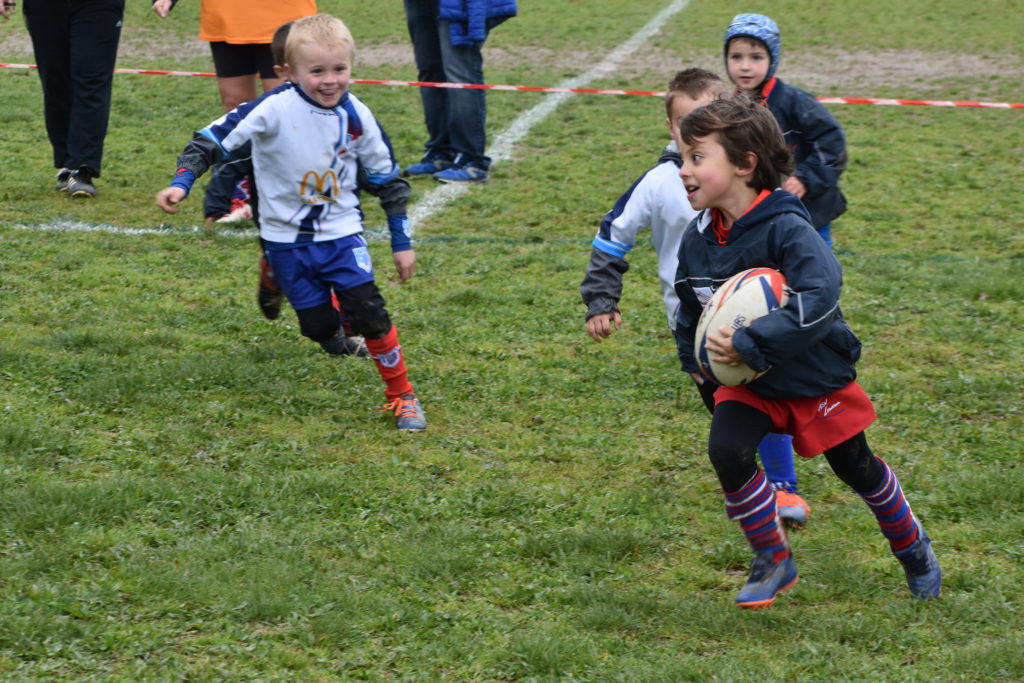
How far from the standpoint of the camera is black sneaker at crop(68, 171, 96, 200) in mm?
8484

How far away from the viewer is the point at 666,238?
4469mm

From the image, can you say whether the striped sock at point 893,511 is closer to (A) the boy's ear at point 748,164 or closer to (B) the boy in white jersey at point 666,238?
(B) the boy in white jersey at point 666,238

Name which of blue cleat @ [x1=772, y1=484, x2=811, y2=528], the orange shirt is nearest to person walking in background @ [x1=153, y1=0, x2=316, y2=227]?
the orange shirt

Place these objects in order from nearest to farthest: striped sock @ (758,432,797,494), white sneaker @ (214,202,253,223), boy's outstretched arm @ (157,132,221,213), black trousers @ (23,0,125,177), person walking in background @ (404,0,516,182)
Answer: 1. striped sock @ (758,432,797,494)
2. boy's outstretched arm @ (157,132,221,213)
3. white sneaker @ (214,202,253,223)
4. black trousers @ (23,0,125,177)
5. person walking in background @ (404,0,516,182)

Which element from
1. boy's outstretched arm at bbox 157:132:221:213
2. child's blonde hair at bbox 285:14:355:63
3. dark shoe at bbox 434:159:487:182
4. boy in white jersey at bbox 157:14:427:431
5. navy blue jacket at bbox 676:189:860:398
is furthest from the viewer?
dark shoe at bbox 434:159:487:182

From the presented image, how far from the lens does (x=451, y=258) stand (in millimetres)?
7570

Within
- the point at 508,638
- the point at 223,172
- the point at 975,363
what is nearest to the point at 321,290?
the point at 223,172

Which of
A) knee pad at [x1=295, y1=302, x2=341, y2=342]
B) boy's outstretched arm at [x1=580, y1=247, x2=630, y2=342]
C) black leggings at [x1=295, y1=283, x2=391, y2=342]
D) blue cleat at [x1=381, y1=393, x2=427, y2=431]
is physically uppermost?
boy's outstretched arm at [x1=580, y1=247, x2=630, y2=342]

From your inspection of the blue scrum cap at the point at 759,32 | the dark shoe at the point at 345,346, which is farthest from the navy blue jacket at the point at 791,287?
the dark shoe at the point at 345,346

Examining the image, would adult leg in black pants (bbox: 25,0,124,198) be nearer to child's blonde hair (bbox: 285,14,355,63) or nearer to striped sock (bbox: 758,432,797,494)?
child's blonde hair (bbox: 285,14,355,63)

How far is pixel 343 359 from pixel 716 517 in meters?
2.17

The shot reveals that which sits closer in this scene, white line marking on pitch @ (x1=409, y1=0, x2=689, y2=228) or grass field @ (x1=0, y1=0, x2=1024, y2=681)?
grass field @ (x1=0, y1=0, x2=1024, y2=681)

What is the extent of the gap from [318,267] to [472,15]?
166 inches

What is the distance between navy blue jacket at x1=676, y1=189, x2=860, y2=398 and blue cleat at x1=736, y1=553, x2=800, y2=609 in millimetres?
500
